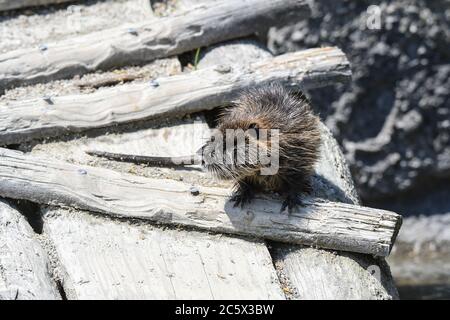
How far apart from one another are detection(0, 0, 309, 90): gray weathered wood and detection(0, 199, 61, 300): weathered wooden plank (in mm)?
1291

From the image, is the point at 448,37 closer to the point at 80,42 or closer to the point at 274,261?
the point at 80,42

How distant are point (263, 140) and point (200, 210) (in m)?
0.54

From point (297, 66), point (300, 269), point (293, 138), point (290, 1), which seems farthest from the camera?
point (290, 1)

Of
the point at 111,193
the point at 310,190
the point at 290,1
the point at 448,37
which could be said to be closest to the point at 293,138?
the point at 310,190

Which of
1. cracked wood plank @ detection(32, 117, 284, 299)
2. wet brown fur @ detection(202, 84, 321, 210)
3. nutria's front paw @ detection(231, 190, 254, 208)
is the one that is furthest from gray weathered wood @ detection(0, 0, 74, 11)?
nutria's front paw @ detection(231, 190, 254, 208)

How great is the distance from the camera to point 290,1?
626 cm

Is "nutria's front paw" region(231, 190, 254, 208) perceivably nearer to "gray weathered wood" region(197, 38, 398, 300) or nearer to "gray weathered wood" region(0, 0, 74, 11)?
"gray weathered wood" region(197, 38, 398, 300)

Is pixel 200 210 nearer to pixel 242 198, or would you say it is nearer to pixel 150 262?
pixel 242 198

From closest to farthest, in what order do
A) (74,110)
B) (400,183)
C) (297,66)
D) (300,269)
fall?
(300,269) → (74,110) → (297,66) → (400,183)

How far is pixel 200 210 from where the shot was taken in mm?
4605

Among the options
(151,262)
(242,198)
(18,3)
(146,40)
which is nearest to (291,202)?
(242,198)

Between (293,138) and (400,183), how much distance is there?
4385 mm

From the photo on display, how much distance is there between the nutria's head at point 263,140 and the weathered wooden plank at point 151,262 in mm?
445

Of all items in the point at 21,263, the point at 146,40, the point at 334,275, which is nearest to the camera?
the point at 21,263
